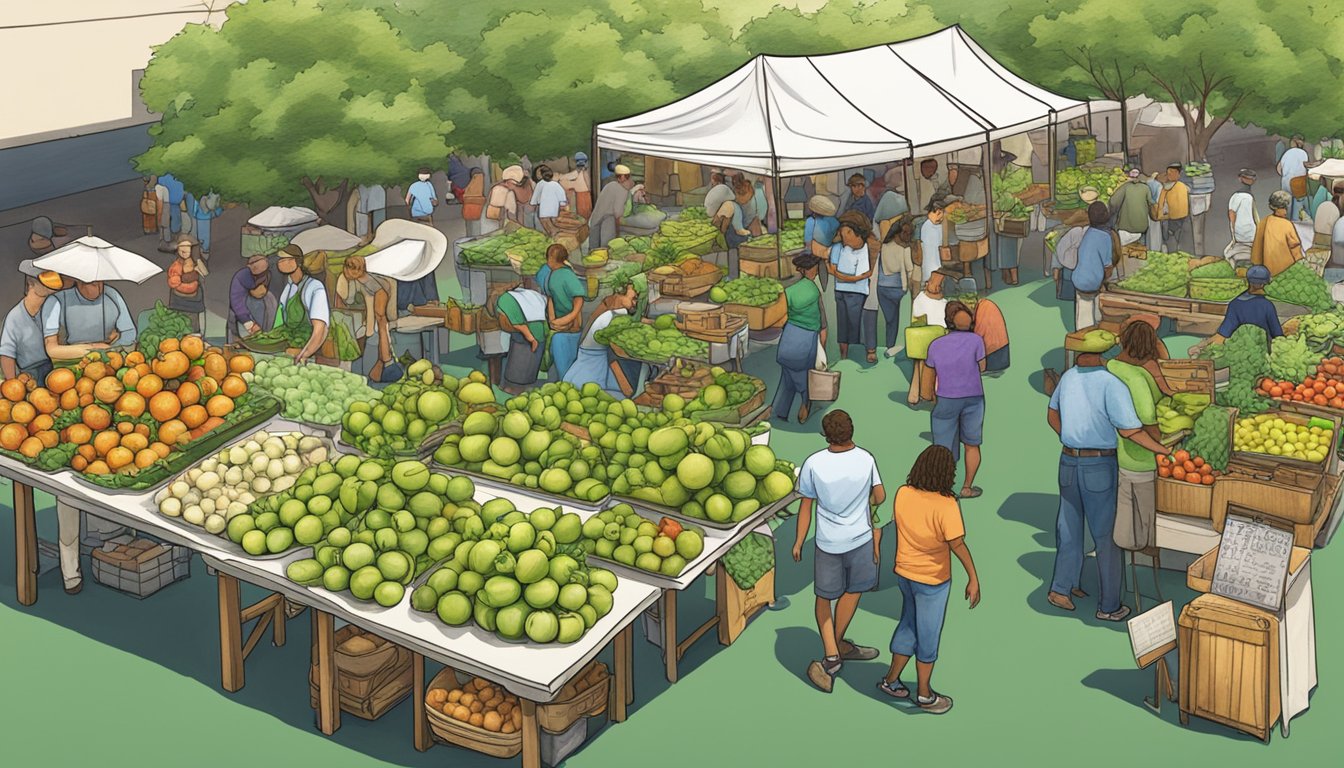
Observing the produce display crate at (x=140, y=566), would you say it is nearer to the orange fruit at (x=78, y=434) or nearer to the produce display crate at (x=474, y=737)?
the orange fruit at (x=78, y=434)

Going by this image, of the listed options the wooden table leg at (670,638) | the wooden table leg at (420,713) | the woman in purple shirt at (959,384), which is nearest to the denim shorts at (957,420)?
the woman in purple shirt at (959,384)

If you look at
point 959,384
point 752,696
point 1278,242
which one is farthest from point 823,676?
point 1278,242

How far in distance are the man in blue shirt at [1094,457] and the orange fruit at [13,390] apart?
6.81 metres

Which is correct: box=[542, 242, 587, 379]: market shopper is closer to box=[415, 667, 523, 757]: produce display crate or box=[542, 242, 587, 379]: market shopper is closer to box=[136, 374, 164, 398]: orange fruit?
box=[136, 374, 164, 398]: orange fruit

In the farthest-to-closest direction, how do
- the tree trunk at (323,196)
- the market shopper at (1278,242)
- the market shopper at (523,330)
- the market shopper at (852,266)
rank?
the tree trunk at (323,196) < the market shopper at (1278,242) < the market shopper at (852,266) < the market shopper at (523,330)

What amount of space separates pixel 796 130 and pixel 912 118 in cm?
167

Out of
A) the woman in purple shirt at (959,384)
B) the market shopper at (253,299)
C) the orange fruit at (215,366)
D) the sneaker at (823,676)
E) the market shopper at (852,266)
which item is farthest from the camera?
the market shopper at (852,266)

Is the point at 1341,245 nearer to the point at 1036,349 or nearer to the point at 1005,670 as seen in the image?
the point at 1036,349

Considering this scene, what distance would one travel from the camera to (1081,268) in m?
15.0

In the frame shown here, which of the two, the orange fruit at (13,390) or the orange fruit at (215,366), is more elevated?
the orange fruit at (215,366)

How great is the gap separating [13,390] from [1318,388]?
9553 millimetres

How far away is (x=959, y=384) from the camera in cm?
1095

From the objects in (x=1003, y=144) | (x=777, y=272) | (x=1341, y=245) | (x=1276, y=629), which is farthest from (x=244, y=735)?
A: (x=1003, y=144)

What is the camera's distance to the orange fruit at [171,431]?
31.6 ft
